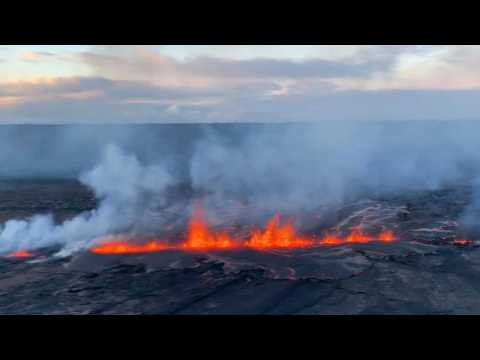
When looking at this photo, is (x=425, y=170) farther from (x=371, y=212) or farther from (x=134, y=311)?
(x=134, y=311)

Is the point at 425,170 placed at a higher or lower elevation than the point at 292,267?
higher

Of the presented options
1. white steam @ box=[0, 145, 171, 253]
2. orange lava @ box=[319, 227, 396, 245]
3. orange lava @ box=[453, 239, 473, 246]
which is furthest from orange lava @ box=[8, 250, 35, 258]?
orange lava @ box=[453, 239, 473, 246]

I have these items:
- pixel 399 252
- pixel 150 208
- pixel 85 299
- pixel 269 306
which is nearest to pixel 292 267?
pixel 269 306

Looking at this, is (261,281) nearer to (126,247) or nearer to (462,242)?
(126,247)

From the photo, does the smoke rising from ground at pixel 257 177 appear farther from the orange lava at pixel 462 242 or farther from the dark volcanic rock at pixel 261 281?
the orange lava at pixel 462 242

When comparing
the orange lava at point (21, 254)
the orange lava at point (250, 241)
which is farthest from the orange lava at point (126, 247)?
the orange lava at point (21, 254)

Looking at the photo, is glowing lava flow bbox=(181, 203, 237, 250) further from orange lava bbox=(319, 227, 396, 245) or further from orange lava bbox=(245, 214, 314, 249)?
orange lava bbox=(319, 227, 396, 245)

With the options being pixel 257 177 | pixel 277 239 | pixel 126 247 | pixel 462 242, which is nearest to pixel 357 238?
pixel 277 239
